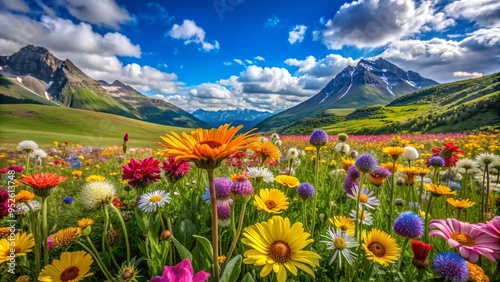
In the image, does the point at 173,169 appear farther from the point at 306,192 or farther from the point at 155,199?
the point at 306,192

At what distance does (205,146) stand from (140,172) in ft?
4.56

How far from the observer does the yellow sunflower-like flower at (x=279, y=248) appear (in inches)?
44.2

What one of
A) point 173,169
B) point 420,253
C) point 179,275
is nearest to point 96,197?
point 173,169

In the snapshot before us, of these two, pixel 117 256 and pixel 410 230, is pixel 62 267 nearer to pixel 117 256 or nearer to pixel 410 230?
pixel 117 256

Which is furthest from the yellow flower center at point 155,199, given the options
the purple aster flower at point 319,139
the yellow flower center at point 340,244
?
the purple aster flower at point 319,139

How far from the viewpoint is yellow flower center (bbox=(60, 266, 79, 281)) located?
1378mm

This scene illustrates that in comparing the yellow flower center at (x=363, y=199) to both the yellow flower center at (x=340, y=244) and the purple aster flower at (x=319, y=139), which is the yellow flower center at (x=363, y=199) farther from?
the yellow flower center at (x=340, y=244)

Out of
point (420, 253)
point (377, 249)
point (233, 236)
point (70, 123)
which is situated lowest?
point (233, 236)

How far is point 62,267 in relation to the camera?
4.73ft

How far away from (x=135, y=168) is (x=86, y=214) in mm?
1389

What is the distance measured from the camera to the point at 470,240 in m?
1.37

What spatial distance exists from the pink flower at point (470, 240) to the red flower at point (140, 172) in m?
2.05

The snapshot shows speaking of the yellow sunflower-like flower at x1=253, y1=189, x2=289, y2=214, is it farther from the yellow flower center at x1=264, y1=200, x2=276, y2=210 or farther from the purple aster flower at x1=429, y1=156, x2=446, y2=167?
the purple aster flower at x1=429, y1=156, x2=446, y2=167

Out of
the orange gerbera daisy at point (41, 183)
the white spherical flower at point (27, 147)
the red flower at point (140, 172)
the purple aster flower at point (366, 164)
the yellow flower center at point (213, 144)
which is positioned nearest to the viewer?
the yellow flower center at point (213, 144)
